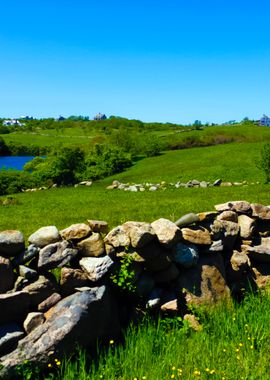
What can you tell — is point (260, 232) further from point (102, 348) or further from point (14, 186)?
point (14, 186)

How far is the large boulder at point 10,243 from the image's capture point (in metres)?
6.96

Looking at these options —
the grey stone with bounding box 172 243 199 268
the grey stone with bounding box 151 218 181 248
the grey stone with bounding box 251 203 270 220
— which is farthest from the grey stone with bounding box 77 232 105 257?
the grey stone with bounding box 251 203 270 220

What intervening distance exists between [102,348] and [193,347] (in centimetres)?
162

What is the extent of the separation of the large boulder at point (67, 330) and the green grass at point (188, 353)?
0.27 m

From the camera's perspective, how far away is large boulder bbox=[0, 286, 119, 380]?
20.4 feet

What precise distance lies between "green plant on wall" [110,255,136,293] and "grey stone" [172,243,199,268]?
43.8 inches

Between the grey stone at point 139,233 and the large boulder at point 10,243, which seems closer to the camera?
the large boulder at point 10,243

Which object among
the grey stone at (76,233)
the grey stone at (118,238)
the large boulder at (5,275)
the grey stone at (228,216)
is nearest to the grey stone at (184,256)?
the grey stone at (118,238)

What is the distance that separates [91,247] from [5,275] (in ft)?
5.28

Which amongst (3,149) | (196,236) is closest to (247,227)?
(196,236)

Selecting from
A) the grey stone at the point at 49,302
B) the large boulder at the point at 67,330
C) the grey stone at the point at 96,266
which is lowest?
the large boulder at the point at 67,330

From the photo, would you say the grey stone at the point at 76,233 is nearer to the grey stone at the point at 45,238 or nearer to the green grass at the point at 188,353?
the grey stone at the point at 45,238

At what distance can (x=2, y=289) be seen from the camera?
6781 millimetres

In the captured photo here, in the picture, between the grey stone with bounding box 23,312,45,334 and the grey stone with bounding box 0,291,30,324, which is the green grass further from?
the grey stone with bounding box 0,291,30,324
